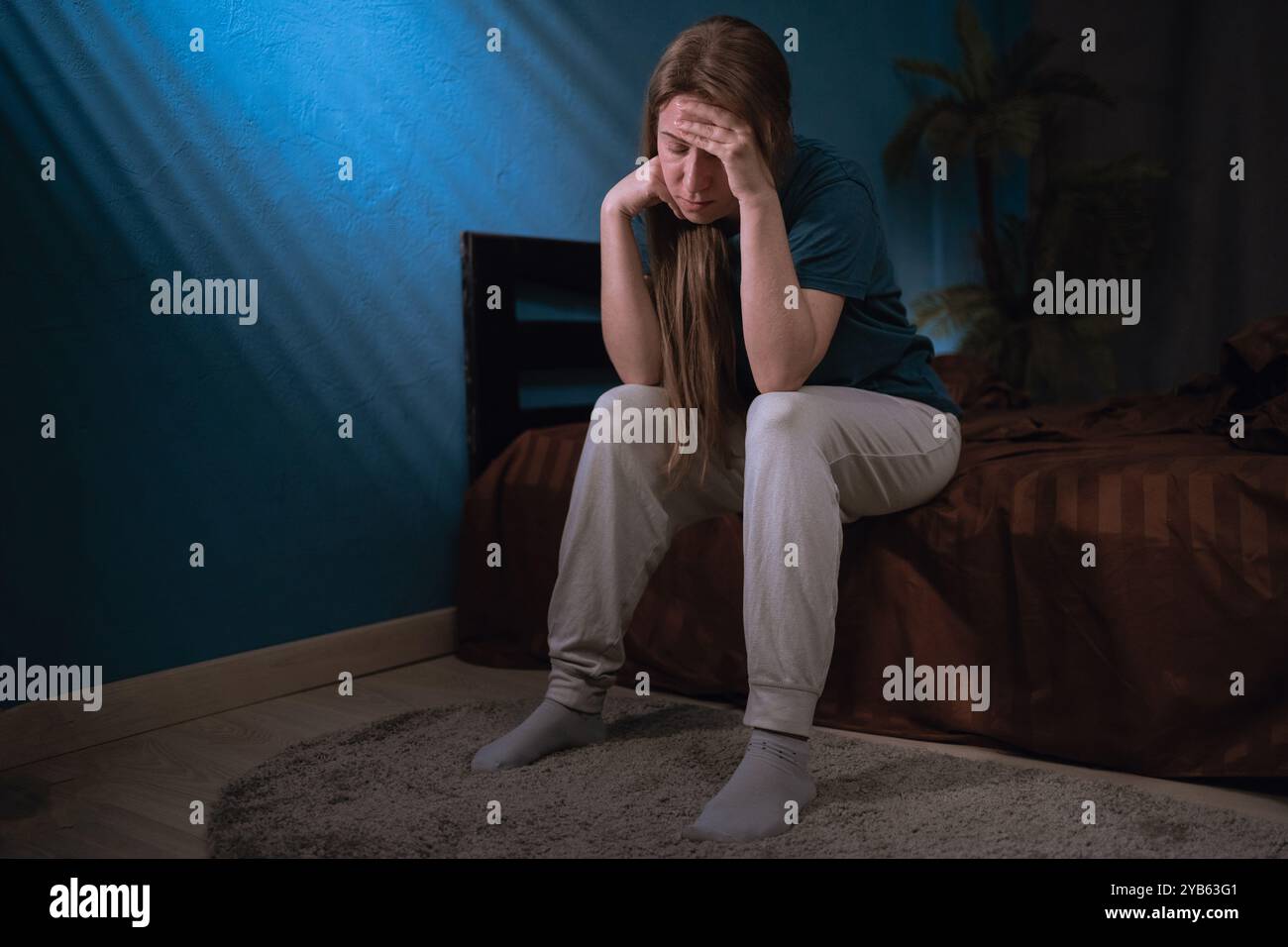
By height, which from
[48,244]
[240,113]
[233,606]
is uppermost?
[240,113]

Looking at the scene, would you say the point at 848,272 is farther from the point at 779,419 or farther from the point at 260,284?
the point at 260,284

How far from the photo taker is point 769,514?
1350 millimetres

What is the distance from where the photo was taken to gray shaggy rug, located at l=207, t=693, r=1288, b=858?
4.01ft

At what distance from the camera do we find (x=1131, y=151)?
3.82 m

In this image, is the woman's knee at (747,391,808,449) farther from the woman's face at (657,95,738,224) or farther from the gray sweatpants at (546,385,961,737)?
the woman's face at (657,95,738,224)

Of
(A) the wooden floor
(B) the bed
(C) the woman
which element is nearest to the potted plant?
(B) the bed

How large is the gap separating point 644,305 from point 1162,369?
2874 millimetres

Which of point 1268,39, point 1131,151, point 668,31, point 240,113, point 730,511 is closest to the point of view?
point 730,511

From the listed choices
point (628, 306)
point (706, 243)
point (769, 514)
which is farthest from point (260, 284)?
point (769, 514)

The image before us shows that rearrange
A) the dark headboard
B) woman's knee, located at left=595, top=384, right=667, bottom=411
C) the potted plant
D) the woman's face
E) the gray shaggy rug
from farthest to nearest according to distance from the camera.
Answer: the potted plant
the dark headboard
woman's knee, located at left=595, top=384, right=667, bottom=411
the woman's face
the gray shaggy rug

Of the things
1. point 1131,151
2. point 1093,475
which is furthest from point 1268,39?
point 1093,475

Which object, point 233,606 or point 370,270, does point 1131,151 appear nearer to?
point 370,270

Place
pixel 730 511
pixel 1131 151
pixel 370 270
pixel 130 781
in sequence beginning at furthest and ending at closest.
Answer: pixel 1131 151 → pixel 370 270 → pixel 730 511 → pixel 130 781

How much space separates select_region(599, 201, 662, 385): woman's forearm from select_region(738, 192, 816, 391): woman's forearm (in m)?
0.23
